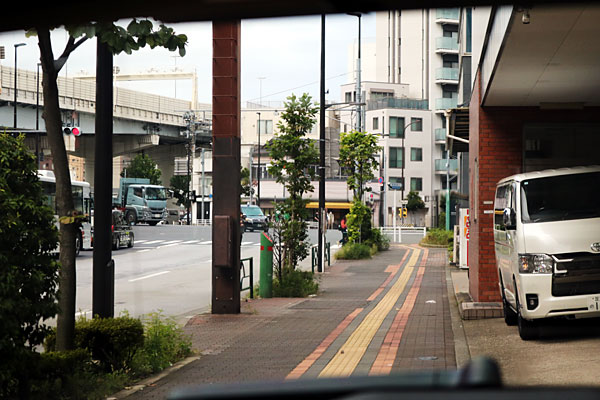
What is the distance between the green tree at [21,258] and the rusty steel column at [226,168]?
25.4 feet

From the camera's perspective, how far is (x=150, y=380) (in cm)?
909

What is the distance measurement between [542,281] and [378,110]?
230ft

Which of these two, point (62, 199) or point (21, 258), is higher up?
point (62, 199)

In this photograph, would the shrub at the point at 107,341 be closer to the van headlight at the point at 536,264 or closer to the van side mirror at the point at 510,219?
the van headlight at the point at 536,264

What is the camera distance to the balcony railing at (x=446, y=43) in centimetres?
7131

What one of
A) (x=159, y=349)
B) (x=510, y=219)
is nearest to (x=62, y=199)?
(x=159, y=349)

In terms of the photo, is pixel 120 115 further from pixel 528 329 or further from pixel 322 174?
pixel 528 329

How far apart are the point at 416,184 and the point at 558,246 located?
71942mm

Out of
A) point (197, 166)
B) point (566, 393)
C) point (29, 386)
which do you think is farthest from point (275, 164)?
point (197, 166)

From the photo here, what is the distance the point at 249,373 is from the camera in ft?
30.5

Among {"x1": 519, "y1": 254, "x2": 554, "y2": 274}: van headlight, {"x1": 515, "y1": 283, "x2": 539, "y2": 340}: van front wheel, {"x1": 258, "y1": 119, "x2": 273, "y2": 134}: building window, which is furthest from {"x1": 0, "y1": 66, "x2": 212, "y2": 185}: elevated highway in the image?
Answer: {"x1": 258, "y1": 119, "x2": 273, "y2": 134}: building window

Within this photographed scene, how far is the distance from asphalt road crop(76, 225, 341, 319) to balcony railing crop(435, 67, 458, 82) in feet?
102

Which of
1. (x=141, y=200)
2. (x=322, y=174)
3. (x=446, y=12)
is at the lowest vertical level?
(x=141, y=200)

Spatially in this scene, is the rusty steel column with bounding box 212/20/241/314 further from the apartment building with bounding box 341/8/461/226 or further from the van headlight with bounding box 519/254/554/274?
the apartment building with bounding box 341/8/461/226
